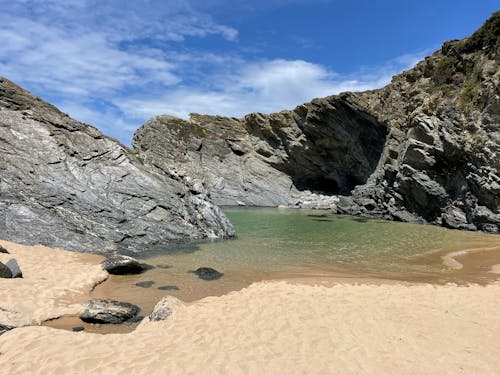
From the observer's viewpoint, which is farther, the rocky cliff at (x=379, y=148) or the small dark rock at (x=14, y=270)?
the rocky cliff at (x=379, y=148)

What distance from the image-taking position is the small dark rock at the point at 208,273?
639 inches

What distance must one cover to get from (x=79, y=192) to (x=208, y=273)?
1251cm

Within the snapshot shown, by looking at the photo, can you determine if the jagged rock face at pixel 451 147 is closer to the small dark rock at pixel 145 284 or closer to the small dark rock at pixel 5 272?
the small dark rock at pixel 145 284

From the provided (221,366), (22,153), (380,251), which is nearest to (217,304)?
(221,366)

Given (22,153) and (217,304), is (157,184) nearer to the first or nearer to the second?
(22,153)

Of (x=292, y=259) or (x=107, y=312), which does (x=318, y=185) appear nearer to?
(x=292, y=259)

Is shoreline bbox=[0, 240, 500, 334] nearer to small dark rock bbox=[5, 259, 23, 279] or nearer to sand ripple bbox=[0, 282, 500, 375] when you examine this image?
small dark rock bbox=[5, 259, 23, 279]

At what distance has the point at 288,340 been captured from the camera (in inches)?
351

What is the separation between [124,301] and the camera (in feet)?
42.5

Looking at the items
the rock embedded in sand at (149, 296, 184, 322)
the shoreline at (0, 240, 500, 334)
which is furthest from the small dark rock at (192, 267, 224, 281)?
the rock embedded in sand at (149, 296, 184, 322)

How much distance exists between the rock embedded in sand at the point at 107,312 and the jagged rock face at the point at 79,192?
980 cm

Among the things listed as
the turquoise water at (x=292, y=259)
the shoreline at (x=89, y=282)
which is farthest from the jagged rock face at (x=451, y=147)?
the shoreline at (x=89, y=282)

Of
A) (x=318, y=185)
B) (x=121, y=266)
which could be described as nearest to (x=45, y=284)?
(x=121, y=266)

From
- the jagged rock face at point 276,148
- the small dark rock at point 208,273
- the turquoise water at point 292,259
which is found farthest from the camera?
the jagged rock face at point 276,148
